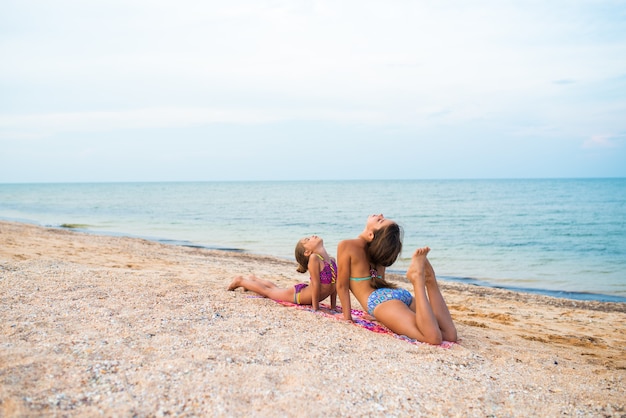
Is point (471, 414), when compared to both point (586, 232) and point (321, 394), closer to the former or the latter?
point (321, 394)

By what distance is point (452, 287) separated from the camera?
12617 millimetres

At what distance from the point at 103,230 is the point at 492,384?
2508 centimetres

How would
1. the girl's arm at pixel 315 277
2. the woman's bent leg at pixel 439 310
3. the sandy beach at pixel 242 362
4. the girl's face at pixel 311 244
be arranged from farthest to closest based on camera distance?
1. the girl's face at pixel 311 244
2. the girl's arm at pixel 315 277
3. the woman's bent leg at pixel 439 310
4. the sandy beach at pixel 242 362

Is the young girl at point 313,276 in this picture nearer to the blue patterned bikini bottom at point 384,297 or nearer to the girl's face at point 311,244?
the girl's face at point 311,244

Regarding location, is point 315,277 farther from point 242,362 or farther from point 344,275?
point 242,362

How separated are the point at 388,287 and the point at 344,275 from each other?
632 mm

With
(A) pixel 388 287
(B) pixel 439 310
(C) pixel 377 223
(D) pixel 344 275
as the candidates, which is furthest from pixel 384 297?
(C) pixel 377 223

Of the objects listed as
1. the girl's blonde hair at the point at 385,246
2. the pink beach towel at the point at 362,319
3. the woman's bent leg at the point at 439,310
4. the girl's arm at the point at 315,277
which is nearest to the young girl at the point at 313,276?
the girl's arm at the point at 315,277

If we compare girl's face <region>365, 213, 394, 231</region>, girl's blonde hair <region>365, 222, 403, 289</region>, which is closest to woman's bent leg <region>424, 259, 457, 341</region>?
girl's blonde hair <region>365, 222, 403, 289</region>

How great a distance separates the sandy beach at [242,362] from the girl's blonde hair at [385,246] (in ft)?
3.14

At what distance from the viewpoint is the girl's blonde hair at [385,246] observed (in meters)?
6.03

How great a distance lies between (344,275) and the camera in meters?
6.18

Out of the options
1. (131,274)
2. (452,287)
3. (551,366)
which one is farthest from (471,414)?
(452,287)

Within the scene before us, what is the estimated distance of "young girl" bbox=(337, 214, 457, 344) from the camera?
560cm
